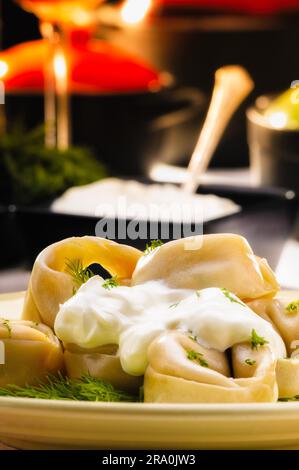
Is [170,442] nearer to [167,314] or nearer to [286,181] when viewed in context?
[167,314]

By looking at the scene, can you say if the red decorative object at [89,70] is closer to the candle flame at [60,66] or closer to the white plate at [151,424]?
the candle flame at [60,66]

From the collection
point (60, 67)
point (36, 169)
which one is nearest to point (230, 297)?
point (36, 169)

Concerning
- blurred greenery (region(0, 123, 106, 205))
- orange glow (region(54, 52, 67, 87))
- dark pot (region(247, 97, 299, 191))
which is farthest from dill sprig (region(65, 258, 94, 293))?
A: orange glow (region(54, 52, 67, 87))

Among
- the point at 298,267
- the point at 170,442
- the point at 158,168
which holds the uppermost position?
the point at 158,168

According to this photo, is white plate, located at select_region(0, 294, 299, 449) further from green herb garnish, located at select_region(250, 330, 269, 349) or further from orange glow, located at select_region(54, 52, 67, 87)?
orange glow, located at select_region(54, 52, 67, 87)

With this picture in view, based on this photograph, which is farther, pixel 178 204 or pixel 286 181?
pixel 286 181

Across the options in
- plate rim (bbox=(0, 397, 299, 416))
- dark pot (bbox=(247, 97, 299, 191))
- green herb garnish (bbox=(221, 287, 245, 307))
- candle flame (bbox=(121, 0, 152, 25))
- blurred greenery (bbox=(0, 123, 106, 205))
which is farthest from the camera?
candle flame (bbox=(121, 0, 152, 25))

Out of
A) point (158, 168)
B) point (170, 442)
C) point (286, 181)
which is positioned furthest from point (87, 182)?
point (170, 442)

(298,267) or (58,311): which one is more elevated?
(298,267)
